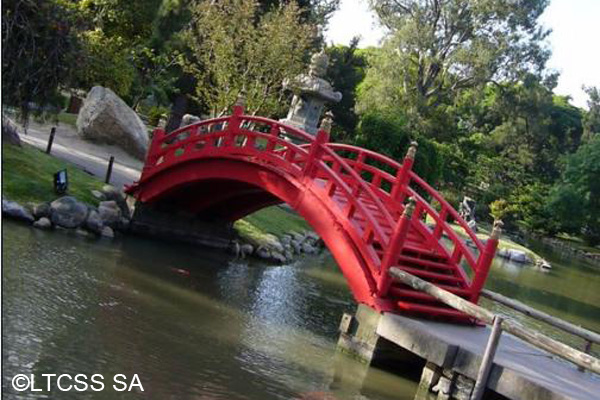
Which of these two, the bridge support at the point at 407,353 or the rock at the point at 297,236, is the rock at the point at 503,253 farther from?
the bridge support at the point at 407,353

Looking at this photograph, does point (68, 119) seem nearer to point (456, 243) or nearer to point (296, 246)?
point (296, 246)

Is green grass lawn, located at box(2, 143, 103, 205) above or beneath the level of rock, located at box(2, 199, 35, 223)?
above

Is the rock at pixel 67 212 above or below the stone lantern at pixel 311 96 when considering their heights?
below

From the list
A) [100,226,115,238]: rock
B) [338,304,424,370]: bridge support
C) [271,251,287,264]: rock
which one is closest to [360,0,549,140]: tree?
[271,251,287,264]: rock

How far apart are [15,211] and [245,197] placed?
602 cm

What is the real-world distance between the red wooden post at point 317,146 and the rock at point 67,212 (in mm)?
5359

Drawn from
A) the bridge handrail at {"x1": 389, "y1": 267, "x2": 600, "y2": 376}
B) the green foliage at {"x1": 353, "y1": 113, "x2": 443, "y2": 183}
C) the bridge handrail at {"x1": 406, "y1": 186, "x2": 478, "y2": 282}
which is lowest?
the bridge handrail at {"x1": 389, "y1": 267, "x2": 600, "y2": 376}

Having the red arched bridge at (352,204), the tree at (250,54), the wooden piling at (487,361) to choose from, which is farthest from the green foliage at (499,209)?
the wooden piling at (487,361)

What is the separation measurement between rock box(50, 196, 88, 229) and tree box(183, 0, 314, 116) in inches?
419

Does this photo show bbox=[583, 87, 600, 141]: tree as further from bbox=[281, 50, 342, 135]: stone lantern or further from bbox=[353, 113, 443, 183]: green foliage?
bbox=[281, 50, 342, 135]: stone lantern

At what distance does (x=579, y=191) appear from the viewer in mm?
52500

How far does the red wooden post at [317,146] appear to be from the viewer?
13.1 metres

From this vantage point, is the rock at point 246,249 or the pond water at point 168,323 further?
the rock at point 246,249

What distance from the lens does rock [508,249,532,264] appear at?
3878cm
